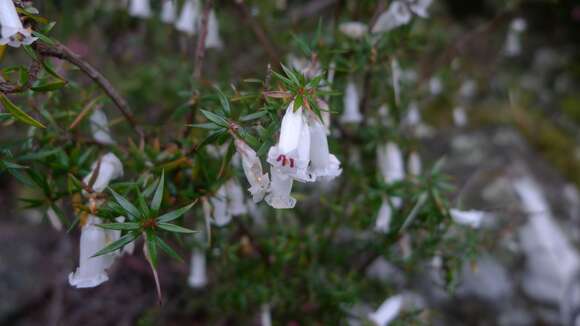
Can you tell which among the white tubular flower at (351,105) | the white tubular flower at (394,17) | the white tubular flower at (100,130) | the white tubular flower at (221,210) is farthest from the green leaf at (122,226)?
the white tubular flower at (394,17)

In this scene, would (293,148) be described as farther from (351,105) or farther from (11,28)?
(351,105)

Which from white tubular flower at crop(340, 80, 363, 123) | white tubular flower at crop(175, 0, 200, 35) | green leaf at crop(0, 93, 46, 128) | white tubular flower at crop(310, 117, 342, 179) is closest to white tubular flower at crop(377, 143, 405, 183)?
white tubular flower at crop(340, 80, 363, 123)

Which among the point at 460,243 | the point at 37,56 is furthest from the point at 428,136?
the point at 37,56

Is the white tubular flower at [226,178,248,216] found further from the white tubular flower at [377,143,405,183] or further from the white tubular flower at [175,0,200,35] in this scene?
the white tubular flower at [175,0,200,35]

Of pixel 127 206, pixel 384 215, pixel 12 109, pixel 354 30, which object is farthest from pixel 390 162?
pixel 12 109

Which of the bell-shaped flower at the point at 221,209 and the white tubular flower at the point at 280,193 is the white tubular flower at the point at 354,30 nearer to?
the bell-shaped flower at the point at 221,209

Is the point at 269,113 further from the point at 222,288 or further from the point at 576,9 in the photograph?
the point at 576,9
